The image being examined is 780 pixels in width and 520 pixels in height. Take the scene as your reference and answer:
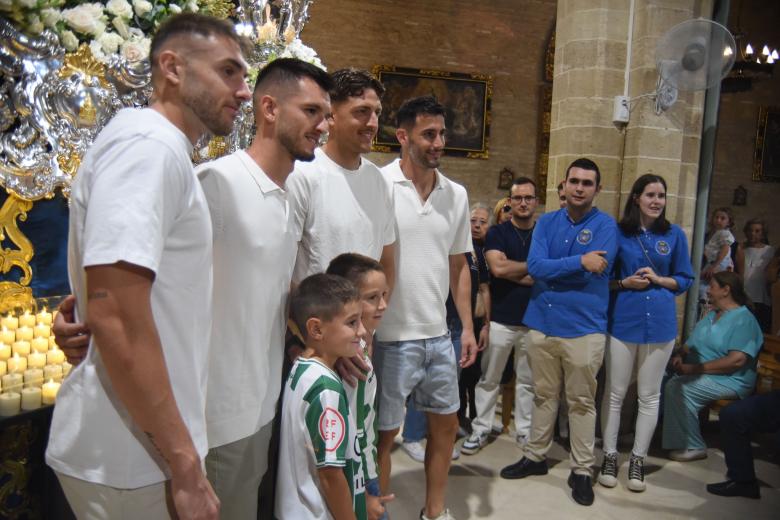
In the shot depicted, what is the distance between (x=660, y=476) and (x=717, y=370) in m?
0.89

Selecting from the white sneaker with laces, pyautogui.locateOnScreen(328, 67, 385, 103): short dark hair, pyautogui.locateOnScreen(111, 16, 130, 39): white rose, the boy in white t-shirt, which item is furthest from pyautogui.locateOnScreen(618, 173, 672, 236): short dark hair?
pyautogui.locateOnScreen(111, 16, 130, 39): white rose

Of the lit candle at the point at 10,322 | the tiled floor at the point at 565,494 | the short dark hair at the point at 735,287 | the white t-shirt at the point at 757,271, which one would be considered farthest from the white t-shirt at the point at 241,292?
the white t-shirt at the point at 757,271

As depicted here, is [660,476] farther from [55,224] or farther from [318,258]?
[55,224]

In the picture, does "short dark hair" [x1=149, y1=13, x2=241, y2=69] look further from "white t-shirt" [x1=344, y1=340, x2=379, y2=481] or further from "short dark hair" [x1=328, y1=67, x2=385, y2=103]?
"white t-shirt" [x1=344, y1=340, x2=379, y2=481]

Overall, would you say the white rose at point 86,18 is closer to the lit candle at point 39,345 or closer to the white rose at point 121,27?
the white rose at point 121,27

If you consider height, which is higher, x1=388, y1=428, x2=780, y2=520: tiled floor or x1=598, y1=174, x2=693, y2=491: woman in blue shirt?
x1=598, y1=174, x2=693, y2=491: woman in blue shirt

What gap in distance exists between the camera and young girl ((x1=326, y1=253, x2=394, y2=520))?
88.7 inches

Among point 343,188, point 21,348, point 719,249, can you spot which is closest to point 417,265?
point 343,188

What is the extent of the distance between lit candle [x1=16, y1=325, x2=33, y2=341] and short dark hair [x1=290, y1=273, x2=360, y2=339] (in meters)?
1.18

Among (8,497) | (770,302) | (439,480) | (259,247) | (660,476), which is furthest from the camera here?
(770,302)

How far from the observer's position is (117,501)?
1.35 metres

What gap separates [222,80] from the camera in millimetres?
1466

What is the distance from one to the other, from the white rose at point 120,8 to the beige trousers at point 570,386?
289 cm

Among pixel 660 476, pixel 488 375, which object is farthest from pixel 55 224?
pixel 660 476
